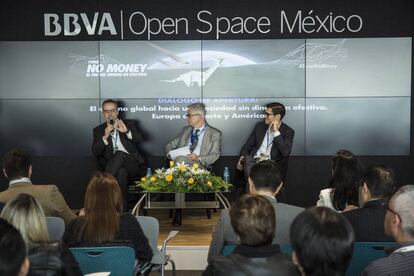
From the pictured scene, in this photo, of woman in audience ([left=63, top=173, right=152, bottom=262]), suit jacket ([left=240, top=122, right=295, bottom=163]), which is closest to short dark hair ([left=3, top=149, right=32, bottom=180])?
woman in audience ([left=63, top=173, right=152, bottom=262])

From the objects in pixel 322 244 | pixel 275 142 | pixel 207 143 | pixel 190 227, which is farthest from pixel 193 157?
pixel 322 244

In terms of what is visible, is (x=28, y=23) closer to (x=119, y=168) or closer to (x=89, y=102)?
(x=89, y=102)

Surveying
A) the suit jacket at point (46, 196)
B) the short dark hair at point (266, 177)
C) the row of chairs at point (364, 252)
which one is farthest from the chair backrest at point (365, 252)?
the suit jacket at point (46, 196)

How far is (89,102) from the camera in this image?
7496 millimetres

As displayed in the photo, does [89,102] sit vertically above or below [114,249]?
above

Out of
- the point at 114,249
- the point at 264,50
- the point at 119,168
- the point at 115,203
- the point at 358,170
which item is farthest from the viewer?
the point at 264,50

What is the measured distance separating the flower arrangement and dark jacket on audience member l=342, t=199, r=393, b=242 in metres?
A: 2.28

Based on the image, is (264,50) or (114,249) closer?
(114,249)

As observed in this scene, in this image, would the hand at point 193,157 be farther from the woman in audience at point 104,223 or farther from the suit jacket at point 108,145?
Answer: the woman in audience at point 104,223

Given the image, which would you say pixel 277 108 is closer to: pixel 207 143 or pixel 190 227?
pixel 207 143

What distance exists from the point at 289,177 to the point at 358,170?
338 cm

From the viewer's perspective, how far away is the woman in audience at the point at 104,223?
323 cm

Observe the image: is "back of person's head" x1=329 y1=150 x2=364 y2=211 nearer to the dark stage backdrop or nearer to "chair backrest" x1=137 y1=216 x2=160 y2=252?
"chair backrest" x1=137 y1=216 x2=160 y2=252

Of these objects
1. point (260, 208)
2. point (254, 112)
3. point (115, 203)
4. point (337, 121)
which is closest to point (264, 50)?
point (254, 112)
